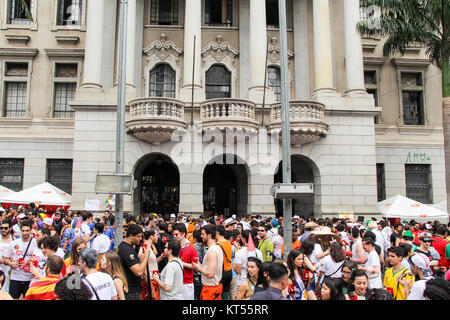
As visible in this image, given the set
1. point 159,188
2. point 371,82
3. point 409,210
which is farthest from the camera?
point 371,82

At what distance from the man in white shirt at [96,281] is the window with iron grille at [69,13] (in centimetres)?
2468

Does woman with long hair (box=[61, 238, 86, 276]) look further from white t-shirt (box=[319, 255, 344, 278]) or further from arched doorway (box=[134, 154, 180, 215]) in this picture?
arched doorway (box=[134, 154, 180, 215])

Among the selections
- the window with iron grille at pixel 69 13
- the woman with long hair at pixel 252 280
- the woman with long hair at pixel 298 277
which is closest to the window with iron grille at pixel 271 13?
the window with iron grille at pixel 69 13

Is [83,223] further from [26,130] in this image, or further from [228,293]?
[26,130]

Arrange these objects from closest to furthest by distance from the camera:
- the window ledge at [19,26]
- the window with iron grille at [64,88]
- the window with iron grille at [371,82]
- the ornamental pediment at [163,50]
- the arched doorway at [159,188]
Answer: the ornamental pediment at [163,50]
the arched doorway at [159,188]
the window ledge at [19,26]
the window with iron grille at [64,88]
the window with iron grille at [371,82]

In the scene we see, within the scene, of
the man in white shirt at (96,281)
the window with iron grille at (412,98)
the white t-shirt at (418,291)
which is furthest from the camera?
the window with iron grille at (412,98)

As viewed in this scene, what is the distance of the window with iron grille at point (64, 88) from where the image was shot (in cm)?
2567

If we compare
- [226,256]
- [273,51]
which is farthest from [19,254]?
[273,51]

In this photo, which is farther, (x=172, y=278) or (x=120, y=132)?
(x=120, y=132)

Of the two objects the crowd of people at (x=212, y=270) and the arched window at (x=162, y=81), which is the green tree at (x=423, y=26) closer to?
the crowd of people at (x=212, y=270)

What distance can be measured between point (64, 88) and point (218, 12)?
37.6 feet

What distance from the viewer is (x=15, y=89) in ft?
84.6

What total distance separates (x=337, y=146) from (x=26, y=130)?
63.5 ft

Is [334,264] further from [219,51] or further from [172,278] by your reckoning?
[219,51]
